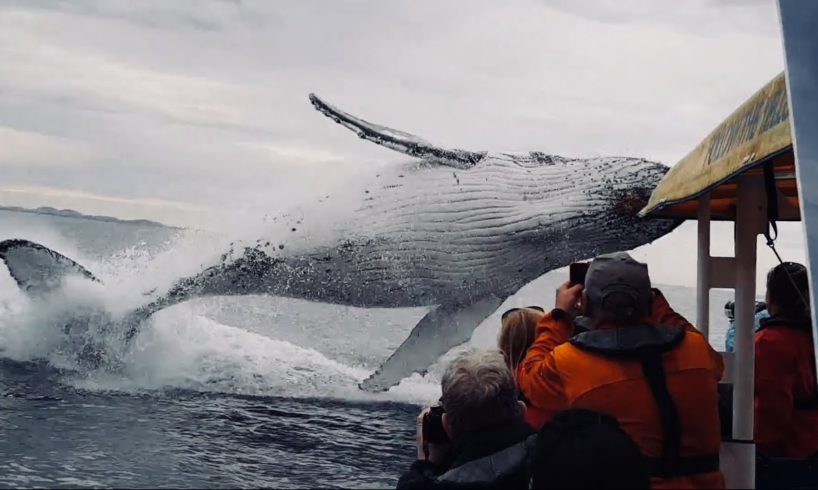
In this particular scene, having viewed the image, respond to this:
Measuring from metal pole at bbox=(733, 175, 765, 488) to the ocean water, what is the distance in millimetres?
1410

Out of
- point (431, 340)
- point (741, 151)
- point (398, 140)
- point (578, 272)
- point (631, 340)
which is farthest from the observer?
point (431, 340)

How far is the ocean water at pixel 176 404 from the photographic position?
5.90 metres

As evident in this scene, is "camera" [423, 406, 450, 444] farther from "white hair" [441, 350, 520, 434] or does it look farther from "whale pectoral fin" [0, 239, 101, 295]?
"whale pectoral fin" [0, 239, 101, 295]

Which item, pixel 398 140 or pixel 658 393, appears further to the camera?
pixel 398 140

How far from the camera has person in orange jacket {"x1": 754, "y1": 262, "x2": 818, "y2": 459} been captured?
4.95 metres

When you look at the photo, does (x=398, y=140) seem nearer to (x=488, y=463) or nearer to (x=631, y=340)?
(x=631, y=340)

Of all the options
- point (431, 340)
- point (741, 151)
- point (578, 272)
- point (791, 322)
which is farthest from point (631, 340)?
point (431, 340)

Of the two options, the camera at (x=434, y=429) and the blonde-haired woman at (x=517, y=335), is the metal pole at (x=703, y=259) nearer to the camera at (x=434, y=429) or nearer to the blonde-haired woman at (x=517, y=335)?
the blonde-haired woman at (x=517, y=335)

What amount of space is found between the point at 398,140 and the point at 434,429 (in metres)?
7.15

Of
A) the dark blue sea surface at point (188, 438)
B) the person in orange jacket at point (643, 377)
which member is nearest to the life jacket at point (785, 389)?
the person in orange jacket at point (643, 377)

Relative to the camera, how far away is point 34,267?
36.9 feet

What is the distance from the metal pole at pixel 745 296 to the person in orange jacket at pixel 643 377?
1196 mm

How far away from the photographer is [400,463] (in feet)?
22.6

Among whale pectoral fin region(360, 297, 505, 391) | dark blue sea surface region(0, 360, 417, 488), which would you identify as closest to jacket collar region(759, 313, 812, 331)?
dark blue sea surface region(0, 360, 417, 488)
